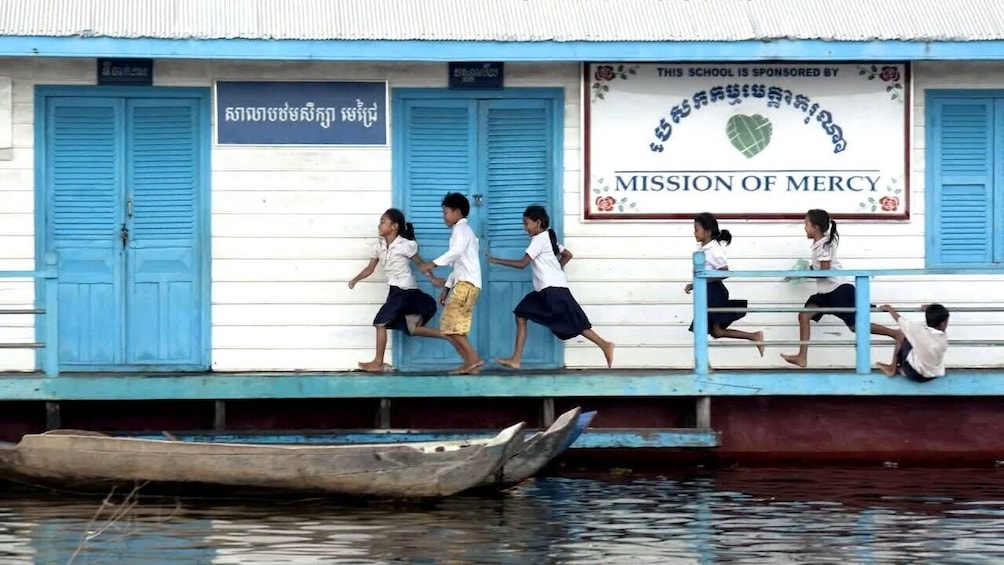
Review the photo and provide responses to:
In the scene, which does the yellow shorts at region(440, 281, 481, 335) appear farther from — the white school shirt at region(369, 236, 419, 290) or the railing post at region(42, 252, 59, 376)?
the railing post at region(42, 252, 59, 376)

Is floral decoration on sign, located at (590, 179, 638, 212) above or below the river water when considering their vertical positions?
above

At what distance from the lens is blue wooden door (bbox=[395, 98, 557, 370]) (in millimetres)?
13547

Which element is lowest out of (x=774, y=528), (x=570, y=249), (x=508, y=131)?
(x=774, y=528)

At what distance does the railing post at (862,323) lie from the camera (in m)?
12.7

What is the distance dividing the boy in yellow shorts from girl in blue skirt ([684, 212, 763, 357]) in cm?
155

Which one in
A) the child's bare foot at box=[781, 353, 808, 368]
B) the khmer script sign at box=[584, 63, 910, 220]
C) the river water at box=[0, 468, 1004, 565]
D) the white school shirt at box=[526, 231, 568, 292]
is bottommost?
the river water at box=[0, 468, 1004, 565]

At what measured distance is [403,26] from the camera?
42.3ft

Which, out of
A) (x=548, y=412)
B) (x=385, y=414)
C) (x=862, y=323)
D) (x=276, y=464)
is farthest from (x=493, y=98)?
(x=276, y=464)

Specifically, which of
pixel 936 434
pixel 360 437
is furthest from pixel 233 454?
pixel 936 434

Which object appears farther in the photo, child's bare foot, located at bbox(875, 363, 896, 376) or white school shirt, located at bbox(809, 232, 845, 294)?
white school shirt, located at bbox(809, 232, 845, 294)

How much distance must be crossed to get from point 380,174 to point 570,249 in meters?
1.47

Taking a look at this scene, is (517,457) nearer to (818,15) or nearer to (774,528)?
(774,528)

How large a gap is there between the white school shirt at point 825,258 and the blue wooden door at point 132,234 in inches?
171

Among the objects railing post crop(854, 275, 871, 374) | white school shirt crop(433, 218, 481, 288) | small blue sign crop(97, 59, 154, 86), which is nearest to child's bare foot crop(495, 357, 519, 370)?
white school shirt crop(433, 218, 481, 288)
